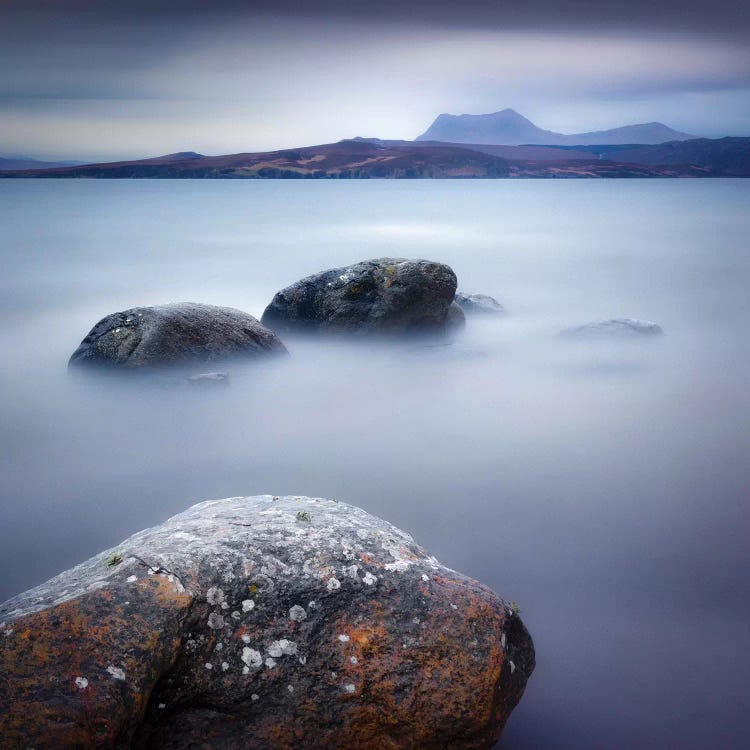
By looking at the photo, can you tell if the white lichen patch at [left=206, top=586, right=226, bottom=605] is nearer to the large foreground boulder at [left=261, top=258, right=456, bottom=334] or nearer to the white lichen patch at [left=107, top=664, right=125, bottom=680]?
the white lichen patch at [left=107, top=664, right=125, bottom=680]

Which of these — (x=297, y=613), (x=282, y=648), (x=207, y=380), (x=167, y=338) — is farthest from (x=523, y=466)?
(x=282, y=648)

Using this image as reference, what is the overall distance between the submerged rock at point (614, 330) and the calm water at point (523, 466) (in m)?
0.41

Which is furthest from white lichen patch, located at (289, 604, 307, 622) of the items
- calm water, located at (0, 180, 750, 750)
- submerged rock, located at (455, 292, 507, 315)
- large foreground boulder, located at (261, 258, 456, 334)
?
submerged rock, located at (455, 292, 507, 315)

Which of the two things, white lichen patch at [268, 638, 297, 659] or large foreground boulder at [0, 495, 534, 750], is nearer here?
large foreground boulder at [0, 495, 534, 750]

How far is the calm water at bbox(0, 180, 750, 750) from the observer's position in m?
4.38

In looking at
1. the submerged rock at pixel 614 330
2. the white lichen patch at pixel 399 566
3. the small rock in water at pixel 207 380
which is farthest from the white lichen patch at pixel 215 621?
the submerged rock at pixel 614 330

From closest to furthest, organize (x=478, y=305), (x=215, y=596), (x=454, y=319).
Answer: (x=215, y=596), (x=454, y=319), (x=478, y=305)

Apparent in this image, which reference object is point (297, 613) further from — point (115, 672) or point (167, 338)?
point (167, 338)

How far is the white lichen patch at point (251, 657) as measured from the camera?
305cm

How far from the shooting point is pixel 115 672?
2793 mm

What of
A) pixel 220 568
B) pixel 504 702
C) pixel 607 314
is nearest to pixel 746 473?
pixel 504 702

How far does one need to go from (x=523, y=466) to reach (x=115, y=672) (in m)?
5.64

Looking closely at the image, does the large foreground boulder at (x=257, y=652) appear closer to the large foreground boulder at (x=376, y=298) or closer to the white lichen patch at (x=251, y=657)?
the white lichen patch at (x=251, y=657)

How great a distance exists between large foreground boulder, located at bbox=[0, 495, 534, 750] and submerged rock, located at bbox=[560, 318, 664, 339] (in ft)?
33.5
